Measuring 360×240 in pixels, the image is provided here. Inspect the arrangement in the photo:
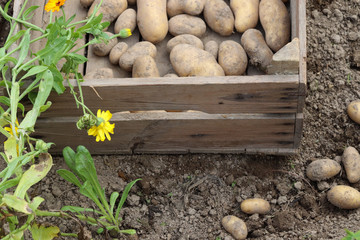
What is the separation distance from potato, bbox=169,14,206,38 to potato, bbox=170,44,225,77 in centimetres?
13

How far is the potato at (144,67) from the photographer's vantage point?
2.10m

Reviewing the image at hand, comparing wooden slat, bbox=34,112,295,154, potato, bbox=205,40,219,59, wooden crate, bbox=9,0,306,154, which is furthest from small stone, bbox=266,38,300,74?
potato, bbox=205,40,219,59

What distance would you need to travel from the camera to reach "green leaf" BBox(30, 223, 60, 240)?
1.64m

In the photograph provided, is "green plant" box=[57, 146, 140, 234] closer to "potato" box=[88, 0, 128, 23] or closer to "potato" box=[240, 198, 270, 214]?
"potato" box=[240, 198, 270, 214]

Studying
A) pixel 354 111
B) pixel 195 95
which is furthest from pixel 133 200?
pixel 354 111

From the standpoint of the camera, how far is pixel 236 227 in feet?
6.74

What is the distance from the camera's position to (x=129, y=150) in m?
2.27

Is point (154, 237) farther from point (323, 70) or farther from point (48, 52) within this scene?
point (323, 70)

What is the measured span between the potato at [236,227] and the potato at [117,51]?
0.74m

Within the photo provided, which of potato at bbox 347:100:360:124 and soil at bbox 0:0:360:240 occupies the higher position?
potato at bbox 347:100:360:124

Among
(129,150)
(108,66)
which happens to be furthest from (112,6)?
(129,150)

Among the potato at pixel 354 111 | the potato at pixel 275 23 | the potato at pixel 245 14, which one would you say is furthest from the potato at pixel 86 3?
the potato at pixel 354 111

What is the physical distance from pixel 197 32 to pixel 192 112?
0.40m

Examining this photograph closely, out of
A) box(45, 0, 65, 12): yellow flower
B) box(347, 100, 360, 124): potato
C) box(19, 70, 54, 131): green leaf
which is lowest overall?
box(347, 100, 360, 124): potato
